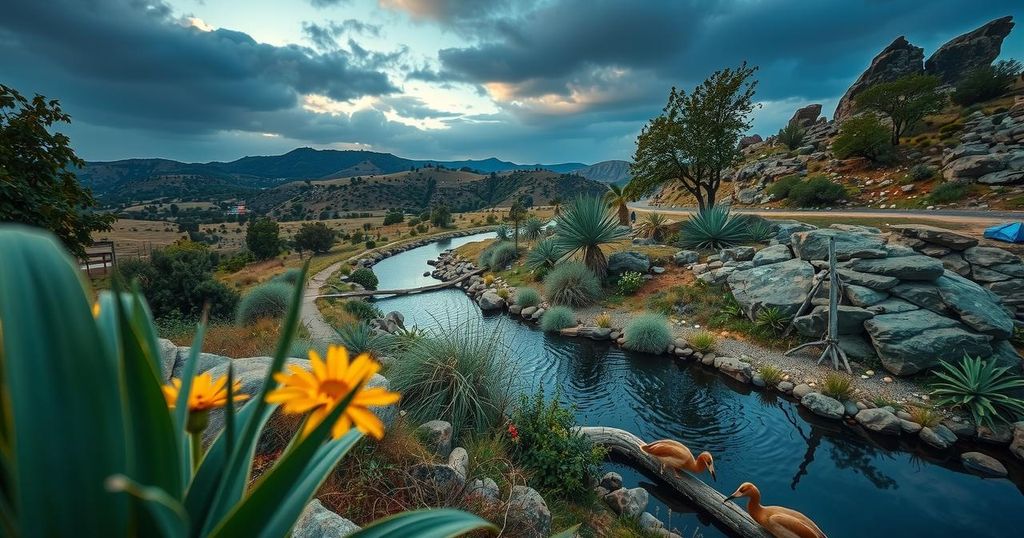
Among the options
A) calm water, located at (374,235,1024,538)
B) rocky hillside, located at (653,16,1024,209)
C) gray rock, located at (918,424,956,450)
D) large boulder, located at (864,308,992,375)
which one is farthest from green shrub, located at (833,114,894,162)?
gray rock, located at (918,424,956,450)

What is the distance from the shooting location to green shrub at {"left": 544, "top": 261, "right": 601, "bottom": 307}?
14188 millimetres

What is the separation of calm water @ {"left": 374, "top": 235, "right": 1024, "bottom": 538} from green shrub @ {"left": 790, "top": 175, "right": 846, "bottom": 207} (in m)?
22.6

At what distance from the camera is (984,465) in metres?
6.14

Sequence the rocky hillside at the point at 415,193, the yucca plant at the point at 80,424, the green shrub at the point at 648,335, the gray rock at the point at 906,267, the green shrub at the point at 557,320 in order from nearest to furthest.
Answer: the yucca plant at the point at 80,424
the gray rock at the point at 906,267
the green shrub at the point at 648,335
the green shrub at the point at 557,320
the rocky hillside at the point at 415,193

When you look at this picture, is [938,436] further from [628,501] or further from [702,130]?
[702,130]

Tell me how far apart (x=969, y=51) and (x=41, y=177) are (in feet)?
269

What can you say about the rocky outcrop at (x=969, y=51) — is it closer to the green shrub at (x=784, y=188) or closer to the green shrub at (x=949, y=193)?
the green shrub at (x=784, y=188)

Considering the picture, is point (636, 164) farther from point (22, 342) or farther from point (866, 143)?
point (22, 342)

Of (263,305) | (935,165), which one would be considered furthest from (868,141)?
(263,305)

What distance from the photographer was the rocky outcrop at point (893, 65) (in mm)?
54312

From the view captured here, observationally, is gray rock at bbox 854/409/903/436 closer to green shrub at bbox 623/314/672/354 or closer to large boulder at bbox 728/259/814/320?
large boulder at bbox 728/259/814/320

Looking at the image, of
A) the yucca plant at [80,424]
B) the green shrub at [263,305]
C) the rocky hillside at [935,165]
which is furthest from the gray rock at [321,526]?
the rocky hillside at [935,165]

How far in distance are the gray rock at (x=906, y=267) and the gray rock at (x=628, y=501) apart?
9.00m

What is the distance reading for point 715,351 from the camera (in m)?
10.0
